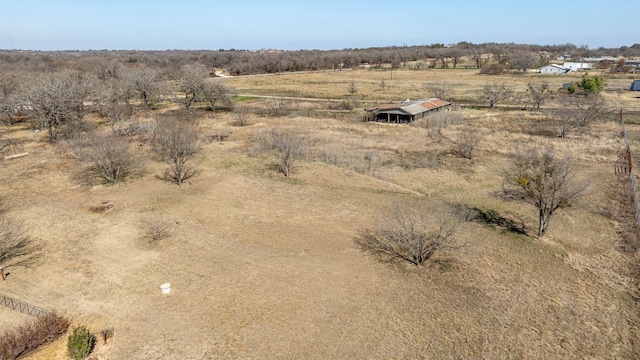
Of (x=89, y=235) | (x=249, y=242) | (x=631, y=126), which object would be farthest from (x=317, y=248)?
(x=631, y=126)

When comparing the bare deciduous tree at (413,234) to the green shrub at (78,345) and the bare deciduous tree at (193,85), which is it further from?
the bare deciduous tree at (193,85)

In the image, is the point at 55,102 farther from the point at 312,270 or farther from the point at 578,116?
the point at 578,116

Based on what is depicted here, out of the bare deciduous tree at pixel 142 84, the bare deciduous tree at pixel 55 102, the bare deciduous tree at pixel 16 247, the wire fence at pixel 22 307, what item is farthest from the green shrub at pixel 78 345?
the bare deciduous tree at pixel 142 84

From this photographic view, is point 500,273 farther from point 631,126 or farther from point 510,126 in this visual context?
point 631,126

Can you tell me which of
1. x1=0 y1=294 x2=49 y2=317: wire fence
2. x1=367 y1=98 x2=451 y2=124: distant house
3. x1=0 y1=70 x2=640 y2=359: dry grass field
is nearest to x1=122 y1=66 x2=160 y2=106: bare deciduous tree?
x1=0 y1=70 x2=640 y2=359: dry grass field

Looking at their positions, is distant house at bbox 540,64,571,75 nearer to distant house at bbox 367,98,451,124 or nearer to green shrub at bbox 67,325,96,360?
distant house at bbox 367,98,451,124
